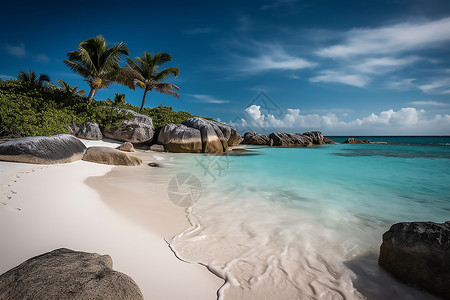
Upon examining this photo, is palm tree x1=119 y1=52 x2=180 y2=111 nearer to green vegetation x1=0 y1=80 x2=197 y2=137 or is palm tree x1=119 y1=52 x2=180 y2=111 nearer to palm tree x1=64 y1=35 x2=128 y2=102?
palm tree x1=64 y1=35 x2=128 y2=102

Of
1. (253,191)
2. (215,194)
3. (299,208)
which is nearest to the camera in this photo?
(299,208)

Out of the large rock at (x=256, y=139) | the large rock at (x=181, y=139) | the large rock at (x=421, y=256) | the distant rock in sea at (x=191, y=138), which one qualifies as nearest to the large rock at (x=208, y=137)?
the distant rock in sea at (x=191, y=138)

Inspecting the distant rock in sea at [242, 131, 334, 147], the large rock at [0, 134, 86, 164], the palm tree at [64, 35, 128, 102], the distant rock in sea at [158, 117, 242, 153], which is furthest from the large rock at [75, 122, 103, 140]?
the distant rock in sea at [242, 131, 334, 147]

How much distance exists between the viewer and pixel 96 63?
17.0m

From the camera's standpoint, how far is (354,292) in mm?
1974

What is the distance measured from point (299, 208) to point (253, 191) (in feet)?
4.67

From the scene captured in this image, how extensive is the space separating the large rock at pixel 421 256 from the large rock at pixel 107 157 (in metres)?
7.49

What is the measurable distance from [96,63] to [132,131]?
798 centimetres

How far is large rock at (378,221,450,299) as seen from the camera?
6.18 feet

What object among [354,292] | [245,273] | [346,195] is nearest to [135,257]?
[245,273]

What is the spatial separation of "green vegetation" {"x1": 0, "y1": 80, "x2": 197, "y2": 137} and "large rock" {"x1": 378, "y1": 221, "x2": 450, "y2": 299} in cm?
1147

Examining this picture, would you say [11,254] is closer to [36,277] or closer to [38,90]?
[36,277]

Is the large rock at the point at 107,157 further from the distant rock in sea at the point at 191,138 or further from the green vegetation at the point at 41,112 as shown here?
the distant rock in sea at the point at 191,138

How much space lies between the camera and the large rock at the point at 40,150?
507cm
